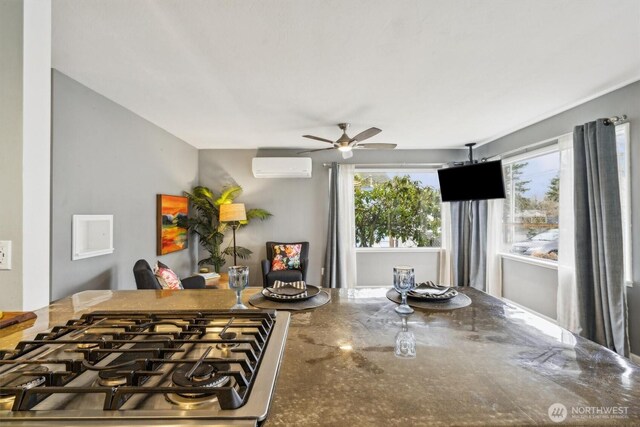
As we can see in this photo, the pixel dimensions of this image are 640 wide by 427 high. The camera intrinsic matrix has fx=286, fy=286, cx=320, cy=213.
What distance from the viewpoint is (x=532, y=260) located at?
354 cm

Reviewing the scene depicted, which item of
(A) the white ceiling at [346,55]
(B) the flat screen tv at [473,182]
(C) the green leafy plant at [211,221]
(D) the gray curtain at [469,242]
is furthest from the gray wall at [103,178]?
(D) the gray curtain at [469,242]

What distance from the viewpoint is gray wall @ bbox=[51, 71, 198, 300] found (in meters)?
2.13

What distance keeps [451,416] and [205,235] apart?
A: 4.30 metres

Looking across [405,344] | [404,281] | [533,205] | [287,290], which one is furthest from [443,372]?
[533,205]

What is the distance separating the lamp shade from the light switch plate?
2858 mm

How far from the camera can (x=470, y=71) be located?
7.05 ft

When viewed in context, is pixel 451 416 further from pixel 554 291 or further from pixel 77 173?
pixel 554 291

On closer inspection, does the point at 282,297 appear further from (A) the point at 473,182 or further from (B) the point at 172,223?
(A) the point at 473,182

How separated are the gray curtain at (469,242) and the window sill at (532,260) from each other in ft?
1.00

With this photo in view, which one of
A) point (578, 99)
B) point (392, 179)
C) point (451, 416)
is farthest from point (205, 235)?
point (578, 99)

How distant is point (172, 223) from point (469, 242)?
4351mm

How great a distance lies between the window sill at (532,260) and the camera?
326 cm

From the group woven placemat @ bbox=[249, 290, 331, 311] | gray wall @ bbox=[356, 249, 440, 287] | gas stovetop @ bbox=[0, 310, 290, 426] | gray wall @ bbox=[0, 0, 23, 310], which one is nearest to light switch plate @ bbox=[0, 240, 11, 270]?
gray wall @ bbox=[0, 0, 23, 310]

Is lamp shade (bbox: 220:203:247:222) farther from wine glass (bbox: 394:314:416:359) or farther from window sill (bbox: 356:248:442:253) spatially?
wine glass (bbox: 394:314:416:359)
